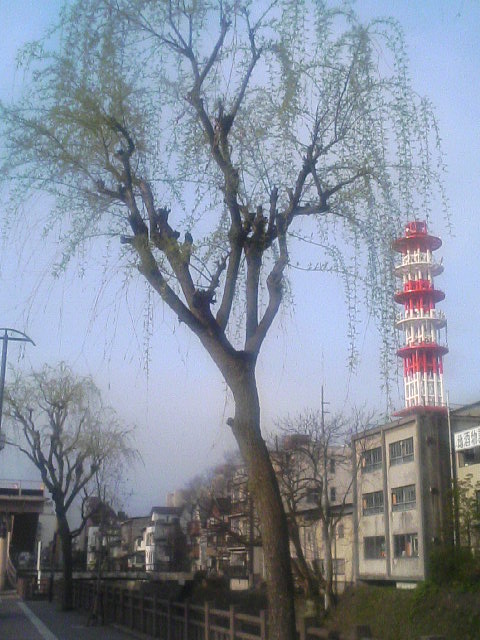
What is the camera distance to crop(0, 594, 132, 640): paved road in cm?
2089

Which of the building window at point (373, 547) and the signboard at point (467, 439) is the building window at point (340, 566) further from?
the signboard at point (467, 439)

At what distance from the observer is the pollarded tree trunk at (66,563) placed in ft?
107

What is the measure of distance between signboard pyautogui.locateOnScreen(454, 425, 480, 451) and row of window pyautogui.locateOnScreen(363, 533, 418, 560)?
573 centimetres

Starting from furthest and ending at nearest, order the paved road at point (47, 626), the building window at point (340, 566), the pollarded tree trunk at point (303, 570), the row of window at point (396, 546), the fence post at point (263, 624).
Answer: the building window at point (340, 566), the row of window at point (396, 546), the pollarded tree trunk at point (303, 570), the paved road at point (47, 626), the fence post at point (263, 624)

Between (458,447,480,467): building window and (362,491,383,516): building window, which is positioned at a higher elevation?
(458,447,480,467): building window

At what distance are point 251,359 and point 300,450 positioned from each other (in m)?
36.1

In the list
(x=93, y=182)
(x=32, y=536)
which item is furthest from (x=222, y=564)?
(x=93, y=182)

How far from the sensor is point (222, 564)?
218ft

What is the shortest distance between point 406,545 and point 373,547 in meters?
3.78

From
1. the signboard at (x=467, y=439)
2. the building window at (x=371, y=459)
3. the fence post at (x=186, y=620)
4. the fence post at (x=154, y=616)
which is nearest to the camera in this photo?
the fence post at (x=186, y=620)

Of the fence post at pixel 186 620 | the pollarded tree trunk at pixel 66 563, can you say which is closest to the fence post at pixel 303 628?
the fence post at pixel 186 620

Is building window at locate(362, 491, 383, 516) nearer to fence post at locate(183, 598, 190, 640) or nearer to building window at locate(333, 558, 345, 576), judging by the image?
building window at locate(333, 558, 345, 576)

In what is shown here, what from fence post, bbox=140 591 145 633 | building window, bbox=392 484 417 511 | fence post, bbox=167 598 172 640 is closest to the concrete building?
building window, bbox=392 484 417 511

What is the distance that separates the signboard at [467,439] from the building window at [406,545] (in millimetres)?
5793
